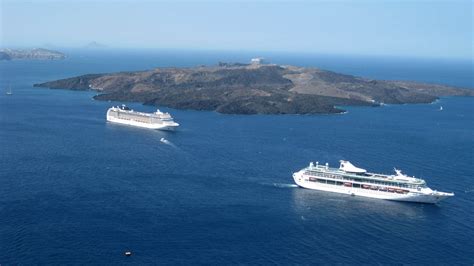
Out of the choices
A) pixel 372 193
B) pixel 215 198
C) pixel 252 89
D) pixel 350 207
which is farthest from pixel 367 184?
pixel 252 89

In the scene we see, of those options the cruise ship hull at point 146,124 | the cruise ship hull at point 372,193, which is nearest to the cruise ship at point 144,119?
the cruise ship hull at point 146,124

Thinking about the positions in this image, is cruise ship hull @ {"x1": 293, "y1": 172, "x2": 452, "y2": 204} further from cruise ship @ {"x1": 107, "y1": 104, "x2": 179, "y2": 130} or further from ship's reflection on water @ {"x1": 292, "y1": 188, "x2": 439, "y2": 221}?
cruise ship @ {"x1": 107, "y1": 104, "x2": 179, "y2": 130}

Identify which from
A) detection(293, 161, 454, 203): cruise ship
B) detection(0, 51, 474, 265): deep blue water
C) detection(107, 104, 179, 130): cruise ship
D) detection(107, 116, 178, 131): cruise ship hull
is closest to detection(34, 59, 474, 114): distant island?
detection(107, 104, 179, 130): cruise ship

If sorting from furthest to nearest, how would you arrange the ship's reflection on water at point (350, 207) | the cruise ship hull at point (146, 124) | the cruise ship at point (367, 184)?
1. the cruise ship hull at point (146, 124)
2. the cruise ship at point (367, 184)
3. the ship's reflection on water at point (350, 207)

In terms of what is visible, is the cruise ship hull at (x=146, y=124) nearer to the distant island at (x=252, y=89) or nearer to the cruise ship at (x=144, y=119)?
the cruise ship at (x=144, y=119)

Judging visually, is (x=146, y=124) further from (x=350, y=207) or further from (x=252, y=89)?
(x=350, y=207)

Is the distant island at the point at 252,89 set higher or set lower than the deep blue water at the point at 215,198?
higher
